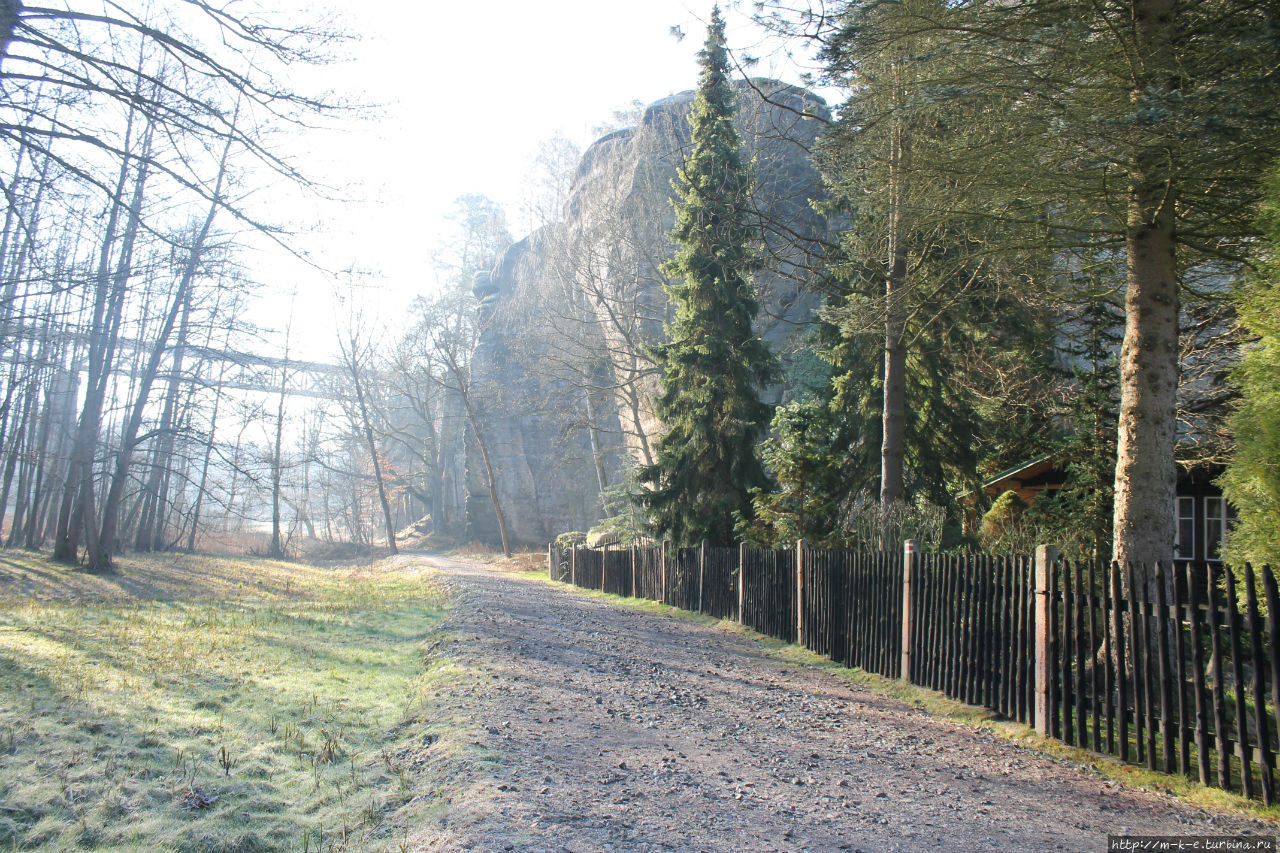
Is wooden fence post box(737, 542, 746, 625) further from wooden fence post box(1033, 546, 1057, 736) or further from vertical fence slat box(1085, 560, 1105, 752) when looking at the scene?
vertical fence slat box(1085, 560, 1105, 752)

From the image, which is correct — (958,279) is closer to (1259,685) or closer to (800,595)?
(800,595)

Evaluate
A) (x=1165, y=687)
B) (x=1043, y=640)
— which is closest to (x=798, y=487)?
(x=1043, y=640)

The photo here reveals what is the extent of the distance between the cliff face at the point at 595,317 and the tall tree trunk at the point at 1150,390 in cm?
448

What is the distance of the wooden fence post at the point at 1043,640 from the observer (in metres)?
6.06

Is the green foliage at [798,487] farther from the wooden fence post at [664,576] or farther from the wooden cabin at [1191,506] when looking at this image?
the wooden cabin at [1191,506]

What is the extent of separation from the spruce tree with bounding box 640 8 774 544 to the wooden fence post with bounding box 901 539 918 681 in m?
7.77

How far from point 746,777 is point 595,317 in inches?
1271

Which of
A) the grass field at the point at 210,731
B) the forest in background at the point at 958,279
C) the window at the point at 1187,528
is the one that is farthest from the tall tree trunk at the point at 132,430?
the window at the point at 1187,528

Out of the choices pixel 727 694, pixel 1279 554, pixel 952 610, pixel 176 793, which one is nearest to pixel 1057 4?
pixel 1279 554

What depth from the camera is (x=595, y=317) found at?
36188 millimetres

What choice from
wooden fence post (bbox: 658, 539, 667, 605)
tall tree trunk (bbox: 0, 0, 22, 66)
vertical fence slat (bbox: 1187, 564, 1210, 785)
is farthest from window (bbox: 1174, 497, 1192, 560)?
tall tree trunk (bbox: 0, 0, 22, 66)

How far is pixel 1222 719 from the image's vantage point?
4652 millimetres

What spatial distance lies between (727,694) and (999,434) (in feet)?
35.4

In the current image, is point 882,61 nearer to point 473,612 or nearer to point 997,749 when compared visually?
point 997,749
